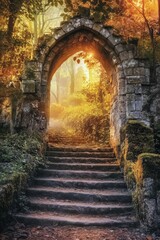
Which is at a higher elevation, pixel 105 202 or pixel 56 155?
pixel 56 155

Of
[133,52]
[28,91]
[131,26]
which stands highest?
[131,26]

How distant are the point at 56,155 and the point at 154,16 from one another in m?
6.61

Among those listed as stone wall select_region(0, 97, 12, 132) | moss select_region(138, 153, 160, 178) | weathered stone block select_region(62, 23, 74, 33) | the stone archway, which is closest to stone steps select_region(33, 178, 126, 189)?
the stone archway

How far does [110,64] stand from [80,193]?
14.4ft

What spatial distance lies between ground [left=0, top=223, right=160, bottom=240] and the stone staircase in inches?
6.0

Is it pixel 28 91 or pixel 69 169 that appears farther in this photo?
pixel 28 91

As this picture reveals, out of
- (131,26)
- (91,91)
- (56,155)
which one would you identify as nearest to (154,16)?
(131,26)

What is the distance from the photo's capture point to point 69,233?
4.38 meters

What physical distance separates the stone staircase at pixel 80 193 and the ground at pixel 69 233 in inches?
6.0

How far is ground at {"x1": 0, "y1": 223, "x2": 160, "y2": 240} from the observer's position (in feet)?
13.8

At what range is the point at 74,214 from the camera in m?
5.11

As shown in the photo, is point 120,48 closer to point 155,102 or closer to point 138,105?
point 138,105

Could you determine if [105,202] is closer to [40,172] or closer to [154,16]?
[40,172]

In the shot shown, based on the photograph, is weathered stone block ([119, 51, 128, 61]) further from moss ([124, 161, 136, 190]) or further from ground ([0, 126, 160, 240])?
ground ([0, 126, 160, 240])
